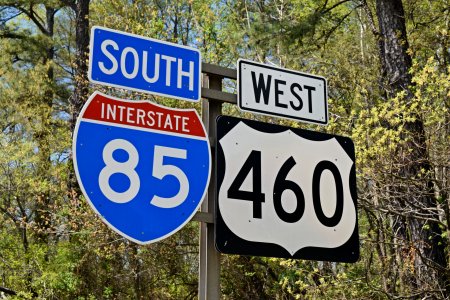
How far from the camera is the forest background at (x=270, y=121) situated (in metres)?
5.99

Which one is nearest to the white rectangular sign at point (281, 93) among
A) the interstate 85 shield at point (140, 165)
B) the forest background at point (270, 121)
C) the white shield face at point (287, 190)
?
the white shield face at point (287, 190)

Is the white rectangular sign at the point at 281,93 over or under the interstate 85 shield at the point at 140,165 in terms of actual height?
over

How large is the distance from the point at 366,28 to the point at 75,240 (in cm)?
763

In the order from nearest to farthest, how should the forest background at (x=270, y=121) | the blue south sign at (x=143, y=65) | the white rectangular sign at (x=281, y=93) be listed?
the blue south sign at (x=143, y=65)
the white rectangular sign at (x=281, y=93)
the forest background at (x=270, y=121)

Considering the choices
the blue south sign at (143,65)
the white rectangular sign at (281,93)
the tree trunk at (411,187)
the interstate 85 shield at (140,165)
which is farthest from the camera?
the tree trunk at (411,187)

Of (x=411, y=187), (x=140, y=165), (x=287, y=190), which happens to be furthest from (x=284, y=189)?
(x=411, y=187)

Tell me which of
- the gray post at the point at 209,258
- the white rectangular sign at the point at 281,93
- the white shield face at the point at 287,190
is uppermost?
the white rectangular sign at the point at 281,93

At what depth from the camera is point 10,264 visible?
11.7 metres

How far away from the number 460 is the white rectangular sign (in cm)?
25

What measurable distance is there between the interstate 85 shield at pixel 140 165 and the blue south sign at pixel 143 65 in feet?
0.39

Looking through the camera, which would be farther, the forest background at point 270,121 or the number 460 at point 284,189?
the forest background at point 270,121

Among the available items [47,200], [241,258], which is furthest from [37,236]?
[241,258]

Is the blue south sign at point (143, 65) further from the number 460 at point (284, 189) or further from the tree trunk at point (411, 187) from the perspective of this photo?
the tree trunk at point (411, 187)

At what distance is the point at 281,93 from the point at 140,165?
0.85 m
